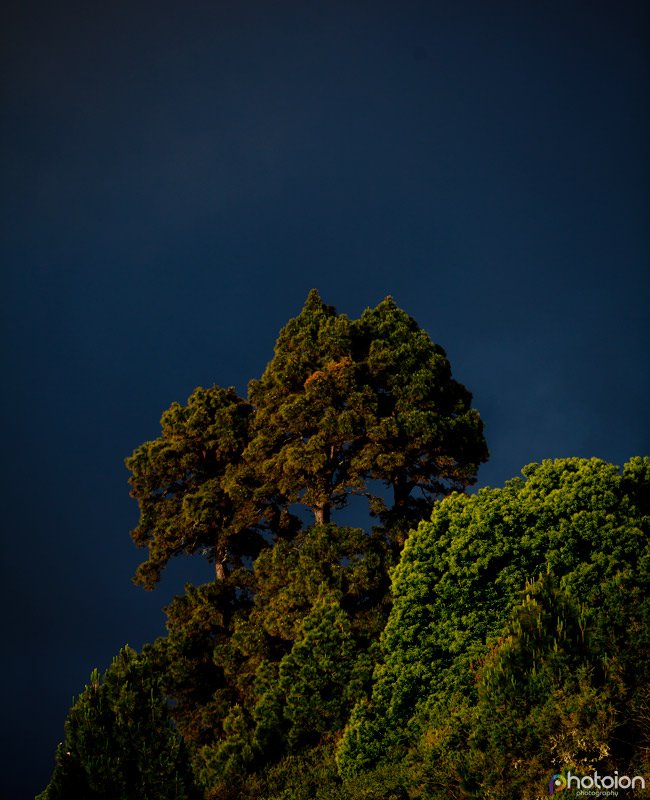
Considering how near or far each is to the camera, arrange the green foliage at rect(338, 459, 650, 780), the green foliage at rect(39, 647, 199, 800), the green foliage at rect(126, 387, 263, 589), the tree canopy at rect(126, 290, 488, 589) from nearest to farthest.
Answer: the green foliage at rect(39, 647, 199, 800) < the green foliage at rect(338, 459, 650, 780) < the tree canopy at rect(126, 290, 488, 589) < the green foliage at rect(126, 387, 263, 589)

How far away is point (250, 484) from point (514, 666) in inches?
441

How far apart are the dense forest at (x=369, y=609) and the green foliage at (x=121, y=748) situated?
3cm

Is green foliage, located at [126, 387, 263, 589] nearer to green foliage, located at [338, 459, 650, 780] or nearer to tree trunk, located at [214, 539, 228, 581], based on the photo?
tree trunk, located at [214, 539, 228, 581]

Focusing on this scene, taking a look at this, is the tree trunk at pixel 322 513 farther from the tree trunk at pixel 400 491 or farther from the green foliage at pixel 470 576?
the green foliage at pixel 470 576

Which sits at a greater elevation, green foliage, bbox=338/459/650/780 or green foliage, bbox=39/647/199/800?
green foliage, bbox=338/459/650/780

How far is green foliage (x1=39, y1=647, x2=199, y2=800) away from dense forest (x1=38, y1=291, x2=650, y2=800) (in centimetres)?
3

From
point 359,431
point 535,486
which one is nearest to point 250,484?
point 359,431

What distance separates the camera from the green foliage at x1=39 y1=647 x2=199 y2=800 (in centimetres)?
1356

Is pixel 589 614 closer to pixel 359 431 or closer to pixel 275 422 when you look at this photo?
pixel 359 431

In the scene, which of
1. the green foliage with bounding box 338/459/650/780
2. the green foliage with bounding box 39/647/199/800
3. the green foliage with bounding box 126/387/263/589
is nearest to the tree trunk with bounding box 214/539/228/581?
the green foliage with bounding box 126/387/263/589

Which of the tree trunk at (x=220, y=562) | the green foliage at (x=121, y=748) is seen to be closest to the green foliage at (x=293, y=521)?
the tree trunk at (x=220, y=562)

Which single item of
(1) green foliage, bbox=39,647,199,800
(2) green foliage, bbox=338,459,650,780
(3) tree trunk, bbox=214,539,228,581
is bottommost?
(1) green foliage, bbox=39,647,199,800

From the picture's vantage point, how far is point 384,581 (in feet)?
67.8

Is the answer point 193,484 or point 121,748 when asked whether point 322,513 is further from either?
point 121,748
